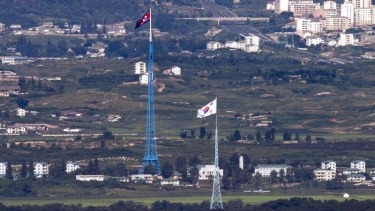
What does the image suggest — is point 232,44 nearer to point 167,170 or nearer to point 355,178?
point 167,170

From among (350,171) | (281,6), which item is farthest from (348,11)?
(350,171)

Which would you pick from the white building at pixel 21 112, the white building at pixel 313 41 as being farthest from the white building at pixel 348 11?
the white building at pixel 21 112

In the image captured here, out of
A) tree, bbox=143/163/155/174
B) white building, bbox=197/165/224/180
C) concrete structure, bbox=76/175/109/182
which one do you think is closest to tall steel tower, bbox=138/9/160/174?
tree, bbox=143/163/155/174

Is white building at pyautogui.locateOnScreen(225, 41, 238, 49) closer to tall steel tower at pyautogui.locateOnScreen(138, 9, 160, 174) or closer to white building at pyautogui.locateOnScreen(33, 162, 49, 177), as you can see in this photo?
tall steel tower at pyautogui.locateOnScreen(138, 9, 160, 174)

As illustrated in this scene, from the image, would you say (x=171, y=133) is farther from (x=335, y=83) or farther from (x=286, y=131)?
(x=335, y=83)

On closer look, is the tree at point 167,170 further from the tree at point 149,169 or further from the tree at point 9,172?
the tree at point 9,172
